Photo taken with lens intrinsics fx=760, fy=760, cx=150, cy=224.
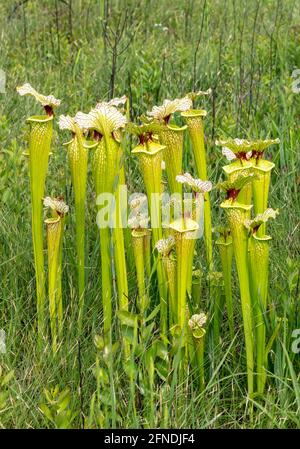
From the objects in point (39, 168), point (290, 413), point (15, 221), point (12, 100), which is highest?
point (12, 100)

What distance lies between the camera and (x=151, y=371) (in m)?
1.88

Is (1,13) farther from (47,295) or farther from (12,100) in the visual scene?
(47,295)

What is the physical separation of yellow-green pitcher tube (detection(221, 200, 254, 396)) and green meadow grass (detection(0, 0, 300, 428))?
0.18ft

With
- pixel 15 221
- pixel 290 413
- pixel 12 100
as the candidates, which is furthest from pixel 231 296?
pixel 12 100

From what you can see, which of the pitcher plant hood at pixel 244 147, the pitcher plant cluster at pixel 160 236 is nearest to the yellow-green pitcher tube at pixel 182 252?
the pitcher plant cluster at pixel 160 236

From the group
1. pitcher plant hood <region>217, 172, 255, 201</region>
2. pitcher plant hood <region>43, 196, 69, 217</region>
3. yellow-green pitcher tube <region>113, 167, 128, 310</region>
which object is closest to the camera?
pitcher plant hood <region>217, 172, 255, 201</region>

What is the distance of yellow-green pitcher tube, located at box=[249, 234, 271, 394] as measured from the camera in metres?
1.99

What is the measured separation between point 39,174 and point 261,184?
62 cm

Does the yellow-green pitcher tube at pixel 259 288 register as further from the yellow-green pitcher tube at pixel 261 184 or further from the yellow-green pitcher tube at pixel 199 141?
the yellow-green pitcher tube at pixel 199 141

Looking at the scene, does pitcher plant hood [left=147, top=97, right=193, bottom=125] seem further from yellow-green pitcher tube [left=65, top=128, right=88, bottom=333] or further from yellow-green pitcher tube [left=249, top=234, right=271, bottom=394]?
yellow-green pitcher tube [left=249, top=234, right=271, bottom=394]

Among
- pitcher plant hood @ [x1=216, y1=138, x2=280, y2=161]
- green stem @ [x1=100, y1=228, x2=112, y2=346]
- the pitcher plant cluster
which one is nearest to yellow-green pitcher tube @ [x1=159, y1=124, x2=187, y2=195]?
the pitcher plant cluster

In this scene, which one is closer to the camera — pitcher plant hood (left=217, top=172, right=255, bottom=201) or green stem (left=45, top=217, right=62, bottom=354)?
pitcher plant hood (left=217, top=172, right=255, bottom=201)

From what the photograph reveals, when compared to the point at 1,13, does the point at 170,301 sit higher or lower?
lower

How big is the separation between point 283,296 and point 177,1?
414 centimetres
